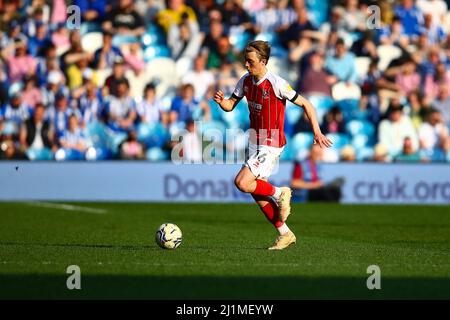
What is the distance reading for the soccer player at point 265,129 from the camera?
36.9 feet

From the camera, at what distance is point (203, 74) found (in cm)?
2308

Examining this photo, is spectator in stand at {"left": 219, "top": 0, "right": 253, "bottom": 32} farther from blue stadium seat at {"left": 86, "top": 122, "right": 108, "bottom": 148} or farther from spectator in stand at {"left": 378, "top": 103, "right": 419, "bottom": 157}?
blue stadium seat at {"left": 86, "top": 122, "right": 108, "bottom": 148}

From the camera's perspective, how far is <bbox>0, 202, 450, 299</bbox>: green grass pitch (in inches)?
328

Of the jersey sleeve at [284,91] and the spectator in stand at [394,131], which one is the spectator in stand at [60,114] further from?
the jersey sleeve at [284,91]

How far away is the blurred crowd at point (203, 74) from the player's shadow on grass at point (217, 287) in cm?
1215

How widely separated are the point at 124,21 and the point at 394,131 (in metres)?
6.47

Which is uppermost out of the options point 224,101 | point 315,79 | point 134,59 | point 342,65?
point 134,59

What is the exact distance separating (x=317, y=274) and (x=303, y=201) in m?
12.9

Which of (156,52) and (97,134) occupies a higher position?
(156,52)

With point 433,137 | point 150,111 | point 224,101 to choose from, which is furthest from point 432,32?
point 224,101

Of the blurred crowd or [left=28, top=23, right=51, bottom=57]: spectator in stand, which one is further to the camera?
[left=28, top=23, right=51, bottom=57]: spectator in stand

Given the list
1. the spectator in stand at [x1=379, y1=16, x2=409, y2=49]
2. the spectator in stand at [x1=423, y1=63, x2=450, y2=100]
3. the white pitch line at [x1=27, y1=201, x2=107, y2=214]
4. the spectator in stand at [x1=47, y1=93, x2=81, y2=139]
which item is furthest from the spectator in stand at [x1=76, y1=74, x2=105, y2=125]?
the spectator in stand at [x1=423, y1=63, x2=450, y2=100]

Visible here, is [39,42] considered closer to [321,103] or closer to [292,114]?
[292,114]
